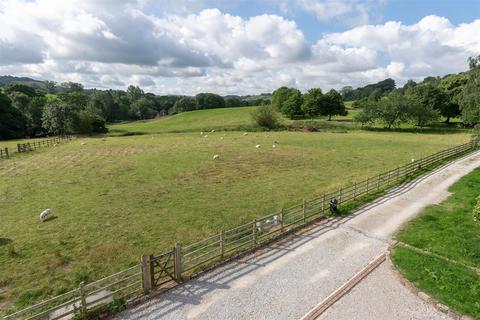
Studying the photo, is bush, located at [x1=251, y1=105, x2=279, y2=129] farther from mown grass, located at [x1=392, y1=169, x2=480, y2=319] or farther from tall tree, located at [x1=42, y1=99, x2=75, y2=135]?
mown grass, located at [x1=392, y1=169, x2=480, y2=319]

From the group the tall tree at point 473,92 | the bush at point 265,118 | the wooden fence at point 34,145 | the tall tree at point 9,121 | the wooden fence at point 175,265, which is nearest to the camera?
the wooden fence at point 175,265

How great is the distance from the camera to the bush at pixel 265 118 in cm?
6184

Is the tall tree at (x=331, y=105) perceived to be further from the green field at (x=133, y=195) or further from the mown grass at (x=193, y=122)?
the green field at (x=133, y=195)

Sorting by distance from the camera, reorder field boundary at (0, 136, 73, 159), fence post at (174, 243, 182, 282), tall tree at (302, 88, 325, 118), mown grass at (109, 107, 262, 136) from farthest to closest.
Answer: tall tree at (302, 88, 325, 118), mown grass at (109, 107, 262, 136), field boundary at (0, 136, 73, 159), fence post at (174, 243, 182, 282)

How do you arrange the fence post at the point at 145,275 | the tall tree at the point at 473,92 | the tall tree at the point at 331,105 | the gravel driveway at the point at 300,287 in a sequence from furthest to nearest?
the tall tree at the point at 331,105 → the tall tree at the point at 473,92 → the fence post at the point at 145,275 → the gravel driveway at the point at 300,287

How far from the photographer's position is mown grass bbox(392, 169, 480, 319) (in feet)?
30.1

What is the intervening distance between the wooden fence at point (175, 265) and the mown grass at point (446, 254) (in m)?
4.19

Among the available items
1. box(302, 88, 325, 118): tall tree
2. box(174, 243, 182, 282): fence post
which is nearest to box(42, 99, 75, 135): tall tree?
box(302, 88, 325, 118): tall tree

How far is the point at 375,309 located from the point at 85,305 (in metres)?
8.47

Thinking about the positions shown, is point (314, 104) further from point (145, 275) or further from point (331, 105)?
point (145, 275)

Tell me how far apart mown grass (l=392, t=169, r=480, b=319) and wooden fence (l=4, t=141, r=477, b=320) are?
4.19 m

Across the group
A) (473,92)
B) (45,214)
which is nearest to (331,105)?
(473,92)

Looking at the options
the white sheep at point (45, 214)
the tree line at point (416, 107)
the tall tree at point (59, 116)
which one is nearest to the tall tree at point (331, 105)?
the tree line at point (416, 107)

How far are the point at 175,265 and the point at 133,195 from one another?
11560 mm
